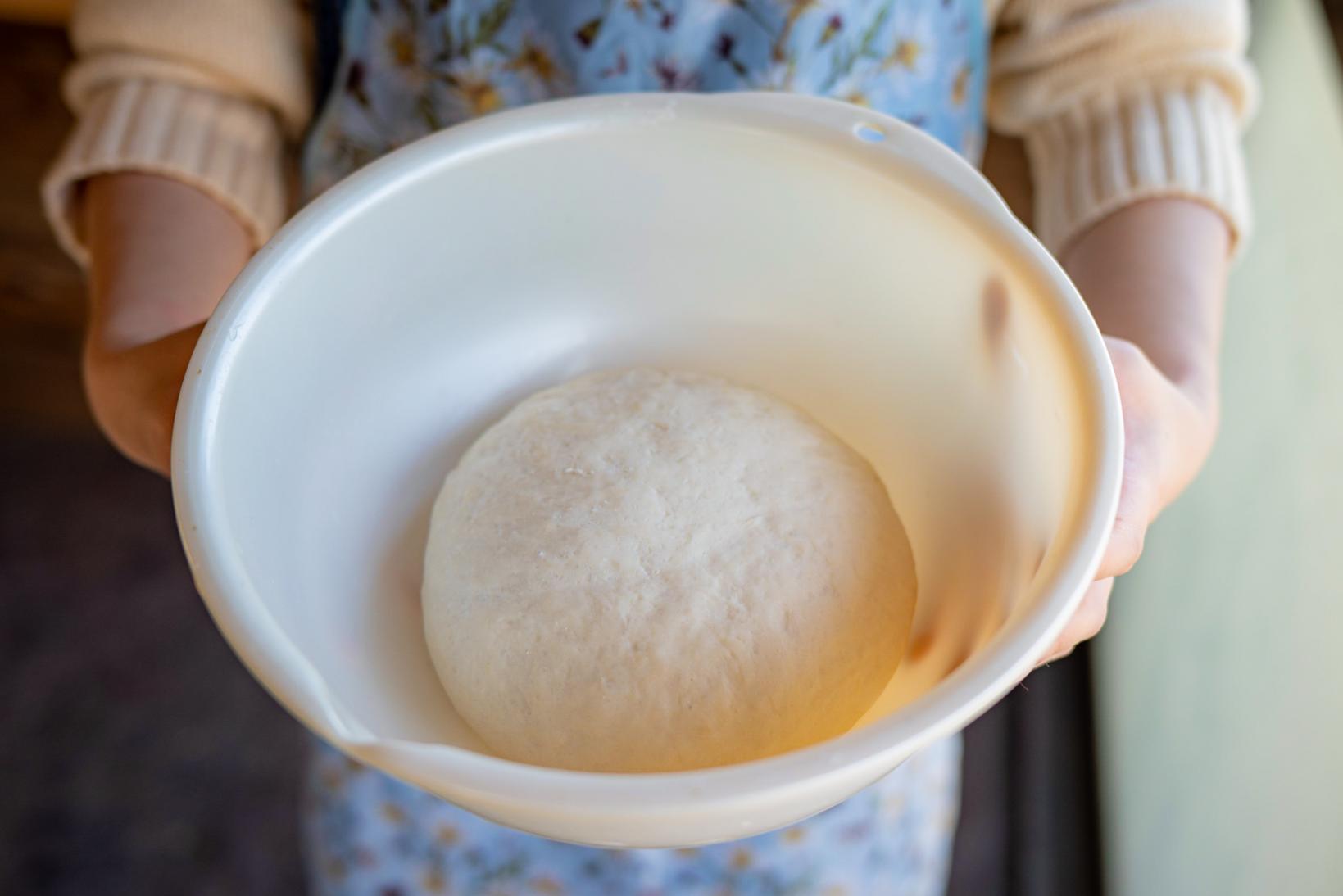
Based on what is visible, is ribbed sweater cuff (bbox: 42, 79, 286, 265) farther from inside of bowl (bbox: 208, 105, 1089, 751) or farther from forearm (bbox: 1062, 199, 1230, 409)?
forearm (bbox: 1062, 199, 1230, 409)

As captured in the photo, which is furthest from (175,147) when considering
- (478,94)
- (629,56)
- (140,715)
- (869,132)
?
(140,715)

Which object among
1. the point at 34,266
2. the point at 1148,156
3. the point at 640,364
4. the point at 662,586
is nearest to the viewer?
the point at 662,586

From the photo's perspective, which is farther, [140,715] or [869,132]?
[140,715]

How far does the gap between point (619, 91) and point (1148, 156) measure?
35 cm

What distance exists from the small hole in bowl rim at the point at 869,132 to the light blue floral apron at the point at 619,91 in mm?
190

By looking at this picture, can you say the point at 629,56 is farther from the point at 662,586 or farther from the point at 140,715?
the point at 140,715

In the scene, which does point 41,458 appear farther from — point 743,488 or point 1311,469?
point 1311,469

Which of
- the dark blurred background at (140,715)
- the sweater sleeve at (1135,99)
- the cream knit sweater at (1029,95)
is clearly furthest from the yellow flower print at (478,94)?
the dark blurred background at (140,715)

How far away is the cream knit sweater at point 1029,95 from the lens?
2.30 ft

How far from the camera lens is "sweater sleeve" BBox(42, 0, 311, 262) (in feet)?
2.28

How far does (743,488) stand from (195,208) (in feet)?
1.45

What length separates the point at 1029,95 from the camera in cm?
77

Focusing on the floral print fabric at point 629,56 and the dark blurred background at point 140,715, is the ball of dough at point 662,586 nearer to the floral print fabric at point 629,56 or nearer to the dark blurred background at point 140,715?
the floral print fabric at point 629,56

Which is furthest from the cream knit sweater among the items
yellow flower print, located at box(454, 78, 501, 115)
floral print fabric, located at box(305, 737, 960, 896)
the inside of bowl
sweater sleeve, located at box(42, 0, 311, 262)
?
floral print fabric, located at box(305, 737, 960, 896)
